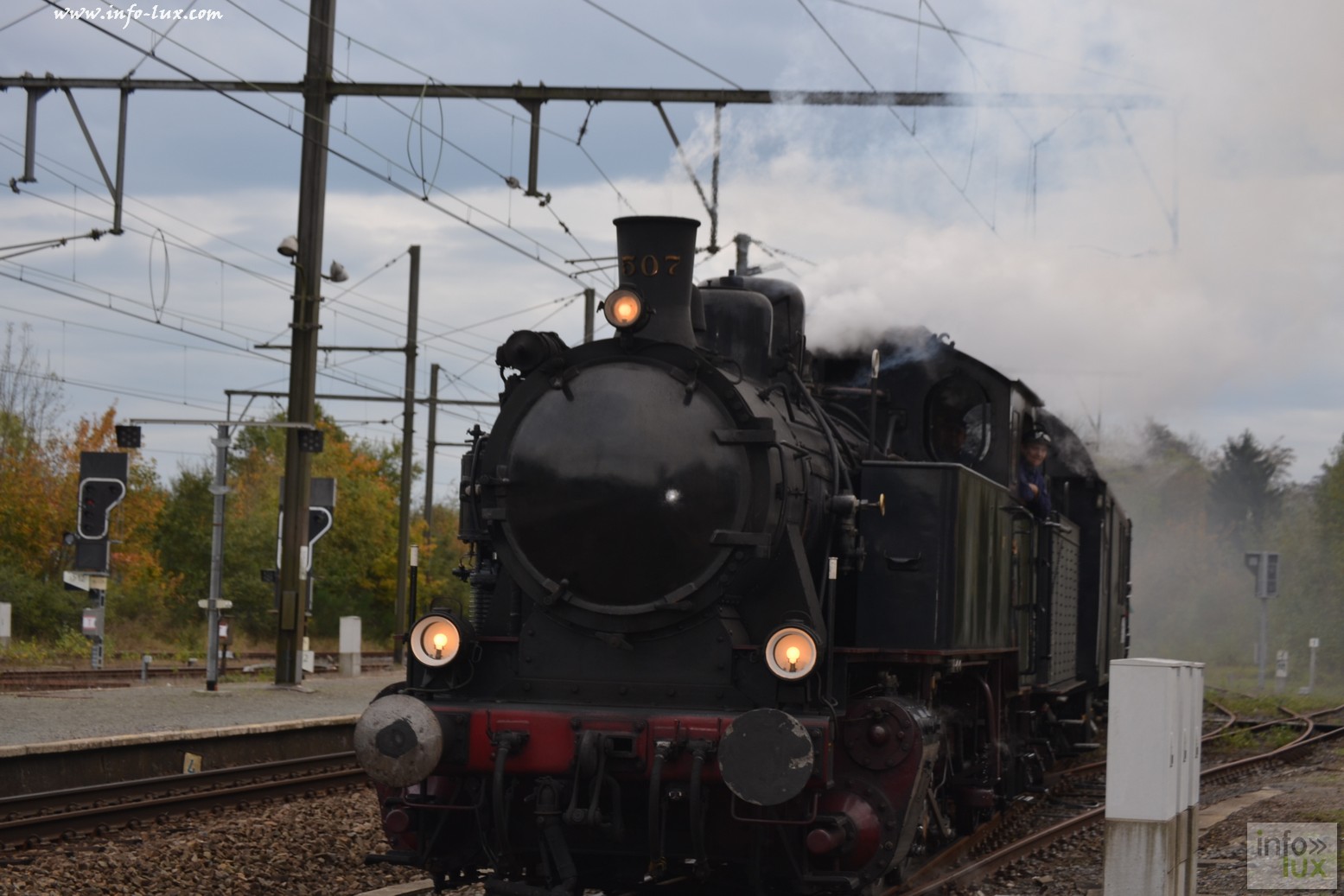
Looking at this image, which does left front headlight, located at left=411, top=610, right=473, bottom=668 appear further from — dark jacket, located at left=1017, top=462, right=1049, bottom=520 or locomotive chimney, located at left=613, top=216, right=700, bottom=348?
dark jacket, located at left=1017, top=462, right=1049, bottom=520

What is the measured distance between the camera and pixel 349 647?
24.3m

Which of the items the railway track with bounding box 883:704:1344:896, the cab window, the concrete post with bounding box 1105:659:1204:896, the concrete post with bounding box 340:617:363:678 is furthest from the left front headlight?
the concrete post with bounding box 340:617:363:678

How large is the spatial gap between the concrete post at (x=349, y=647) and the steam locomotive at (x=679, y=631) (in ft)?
54.8

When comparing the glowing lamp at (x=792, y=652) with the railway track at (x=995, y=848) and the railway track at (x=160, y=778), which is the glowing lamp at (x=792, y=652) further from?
the railway track at (x=160, y=778)

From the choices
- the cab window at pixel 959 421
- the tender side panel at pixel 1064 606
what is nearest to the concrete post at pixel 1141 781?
the cab window at pixel 959 421

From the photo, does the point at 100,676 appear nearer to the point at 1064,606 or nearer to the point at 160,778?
the point at 160,778

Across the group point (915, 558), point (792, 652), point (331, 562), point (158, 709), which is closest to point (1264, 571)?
point (158, 709)

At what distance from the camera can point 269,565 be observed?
3947cm

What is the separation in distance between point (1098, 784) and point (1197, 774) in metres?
5.88

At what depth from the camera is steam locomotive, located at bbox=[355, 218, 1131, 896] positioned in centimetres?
667

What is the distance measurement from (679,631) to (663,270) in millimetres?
1765

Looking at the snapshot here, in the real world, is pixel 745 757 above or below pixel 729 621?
below

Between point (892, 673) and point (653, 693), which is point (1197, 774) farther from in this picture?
point (653, 693)

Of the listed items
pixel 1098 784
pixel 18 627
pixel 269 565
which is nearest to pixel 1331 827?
pixel 1098 784
